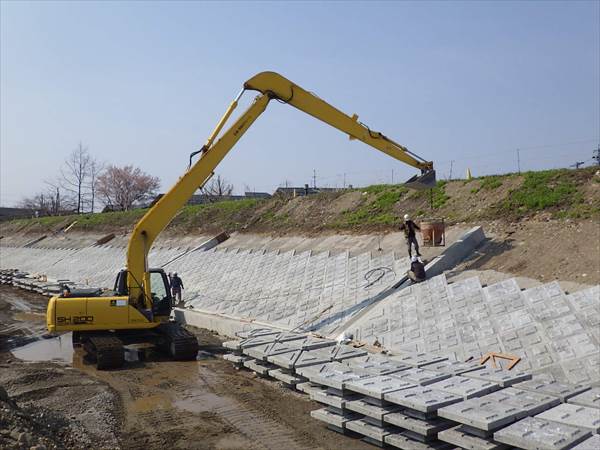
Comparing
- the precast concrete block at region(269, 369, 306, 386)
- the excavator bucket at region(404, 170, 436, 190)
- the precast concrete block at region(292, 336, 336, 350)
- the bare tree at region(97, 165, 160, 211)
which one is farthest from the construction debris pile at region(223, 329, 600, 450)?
the bare tree at region(97, 165, 160, 211)

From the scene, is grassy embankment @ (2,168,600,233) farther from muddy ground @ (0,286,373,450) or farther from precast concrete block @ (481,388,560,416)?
muddy ground @ (0,286,373,450)

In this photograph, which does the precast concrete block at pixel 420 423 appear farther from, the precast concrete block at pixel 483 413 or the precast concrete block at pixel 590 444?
the precast concrete block at pixel 590 444

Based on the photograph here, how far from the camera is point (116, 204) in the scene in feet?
269

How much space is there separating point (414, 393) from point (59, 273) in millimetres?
33346

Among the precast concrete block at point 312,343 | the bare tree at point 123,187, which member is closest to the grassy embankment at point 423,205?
the precast concrete block at point 312,343

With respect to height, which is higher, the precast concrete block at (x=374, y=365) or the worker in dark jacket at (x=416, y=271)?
the worker in dark jacket at (x=416, y=271)

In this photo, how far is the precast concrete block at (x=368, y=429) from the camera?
7316 mm

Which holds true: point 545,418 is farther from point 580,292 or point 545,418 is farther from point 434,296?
point 434,296

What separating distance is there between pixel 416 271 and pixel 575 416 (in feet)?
26.2

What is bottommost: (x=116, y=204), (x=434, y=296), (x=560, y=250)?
(x=434, y=296)

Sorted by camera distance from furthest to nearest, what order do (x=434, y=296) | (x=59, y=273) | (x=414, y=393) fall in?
(x=59, y=273)
(x=434, y=296)
(x=414, y=393)

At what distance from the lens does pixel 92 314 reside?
1315 cm

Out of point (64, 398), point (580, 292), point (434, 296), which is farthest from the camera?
point (434, 296)

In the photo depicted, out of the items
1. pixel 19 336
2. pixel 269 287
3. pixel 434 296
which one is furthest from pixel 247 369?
pixel 19 336
